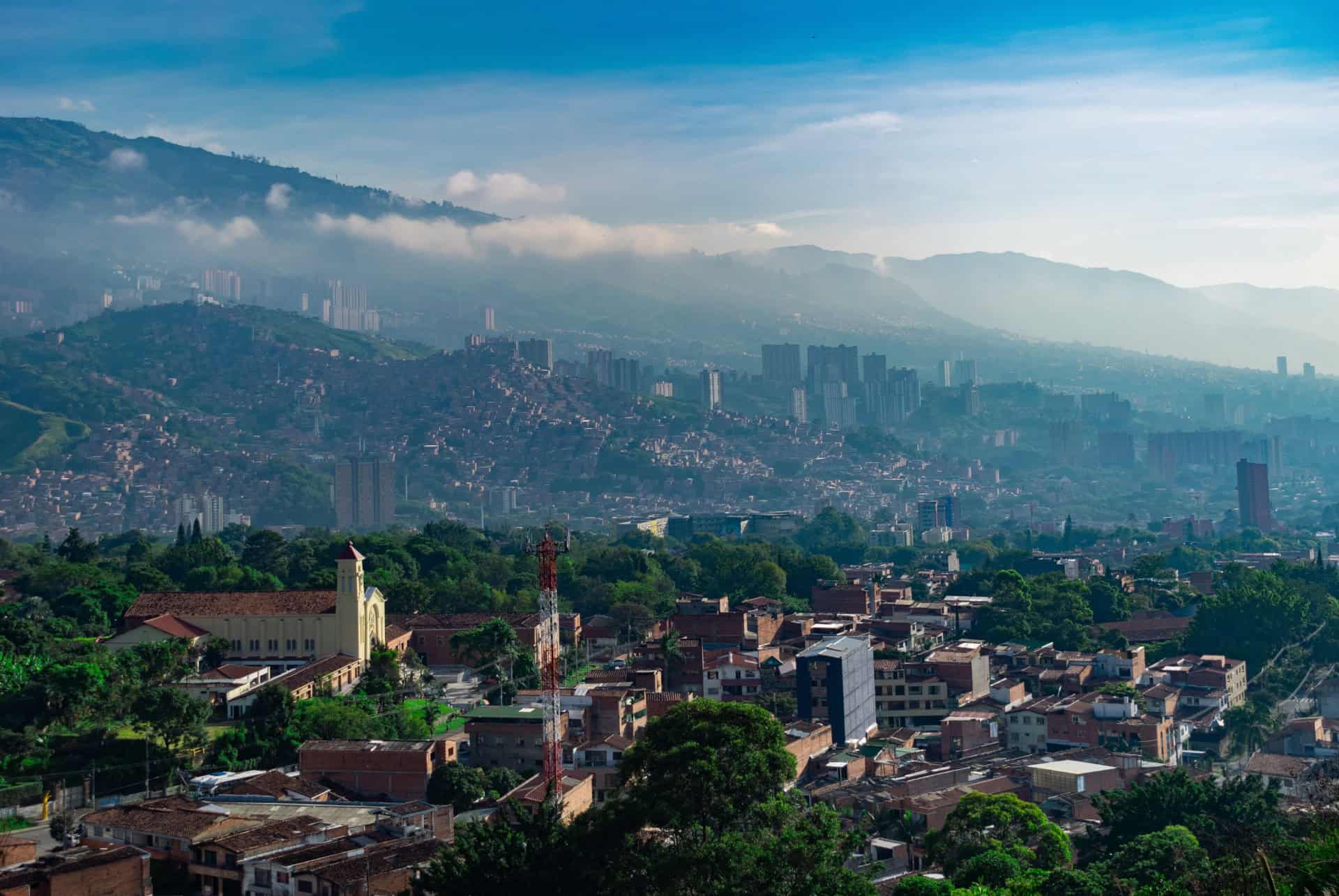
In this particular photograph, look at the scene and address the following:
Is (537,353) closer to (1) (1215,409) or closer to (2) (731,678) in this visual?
(1) (1215,409)

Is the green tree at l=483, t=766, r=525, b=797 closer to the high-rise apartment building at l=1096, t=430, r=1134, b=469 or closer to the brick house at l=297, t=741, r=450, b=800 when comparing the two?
the brick house at l=297, t=741, r=450, b=800

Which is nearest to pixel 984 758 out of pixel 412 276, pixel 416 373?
pixel 416 373

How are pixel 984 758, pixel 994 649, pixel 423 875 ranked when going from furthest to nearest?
pixel 994 649
pixel 984 758
pixel 423 875

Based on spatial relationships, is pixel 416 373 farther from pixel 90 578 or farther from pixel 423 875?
pixel 423 875

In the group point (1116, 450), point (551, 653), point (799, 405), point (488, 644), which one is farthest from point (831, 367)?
point (551, 653)

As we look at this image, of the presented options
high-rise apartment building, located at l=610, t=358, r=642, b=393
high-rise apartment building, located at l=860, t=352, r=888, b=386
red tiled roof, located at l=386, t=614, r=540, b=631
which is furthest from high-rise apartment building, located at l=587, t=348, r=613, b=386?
red tiled roof, located at l=386, t=614, r=540, b=631

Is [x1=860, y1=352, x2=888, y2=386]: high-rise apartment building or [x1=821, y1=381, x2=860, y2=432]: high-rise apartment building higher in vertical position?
[x1=860, y1=352, x2=888, y2=386]: high-rise apartment building

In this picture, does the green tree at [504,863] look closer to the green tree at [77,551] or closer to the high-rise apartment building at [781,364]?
the green tree at [77,551]
